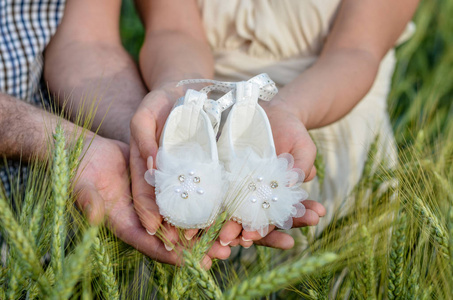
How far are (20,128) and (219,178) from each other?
575 mm

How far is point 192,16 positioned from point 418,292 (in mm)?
1129

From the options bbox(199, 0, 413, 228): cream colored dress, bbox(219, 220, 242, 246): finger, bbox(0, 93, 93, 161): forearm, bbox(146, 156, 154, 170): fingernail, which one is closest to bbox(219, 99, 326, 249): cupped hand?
bbox(219, 220, 242, 246): finger

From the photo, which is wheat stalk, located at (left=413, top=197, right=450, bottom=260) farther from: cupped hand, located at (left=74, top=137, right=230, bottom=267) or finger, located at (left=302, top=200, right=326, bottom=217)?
cupped hand, located at (left=74, top=137, right=230, bottom=267)

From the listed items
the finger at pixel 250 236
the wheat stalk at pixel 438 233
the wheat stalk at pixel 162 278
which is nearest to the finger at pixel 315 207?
the finger at pixel 250 236

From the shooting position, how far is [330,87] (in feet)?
4.33

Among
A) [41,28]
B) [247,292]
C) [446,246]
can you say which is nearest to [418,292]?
[446,246]

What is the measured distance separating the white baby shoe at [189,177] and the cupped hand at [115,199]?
0.21ft

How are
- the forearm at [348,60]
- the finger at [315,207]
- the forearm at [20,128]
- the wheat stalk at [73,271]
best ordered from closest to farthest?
the wheat stalk at [73,271]
the finger at [315,207]
the forearm at [20,128]
the forearm at [348,60]

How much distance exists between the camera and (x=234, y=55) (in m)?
1.61

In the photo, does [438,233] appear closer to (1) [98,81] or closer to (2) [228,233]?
(2) [228,233]

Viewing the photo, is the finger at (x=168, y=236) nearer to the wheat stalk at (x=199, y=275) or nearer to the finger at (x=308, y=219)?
the wheat stalk at (x=199, y=275)

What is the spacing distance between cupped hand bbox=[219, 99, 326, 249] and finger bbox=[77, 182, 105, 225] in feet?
0.83

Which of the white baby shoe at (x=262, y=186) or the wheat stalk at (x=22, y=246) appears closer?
the wheat stalk at (x=22, y=246)

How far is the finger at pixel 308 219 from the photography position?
3.19 ft
